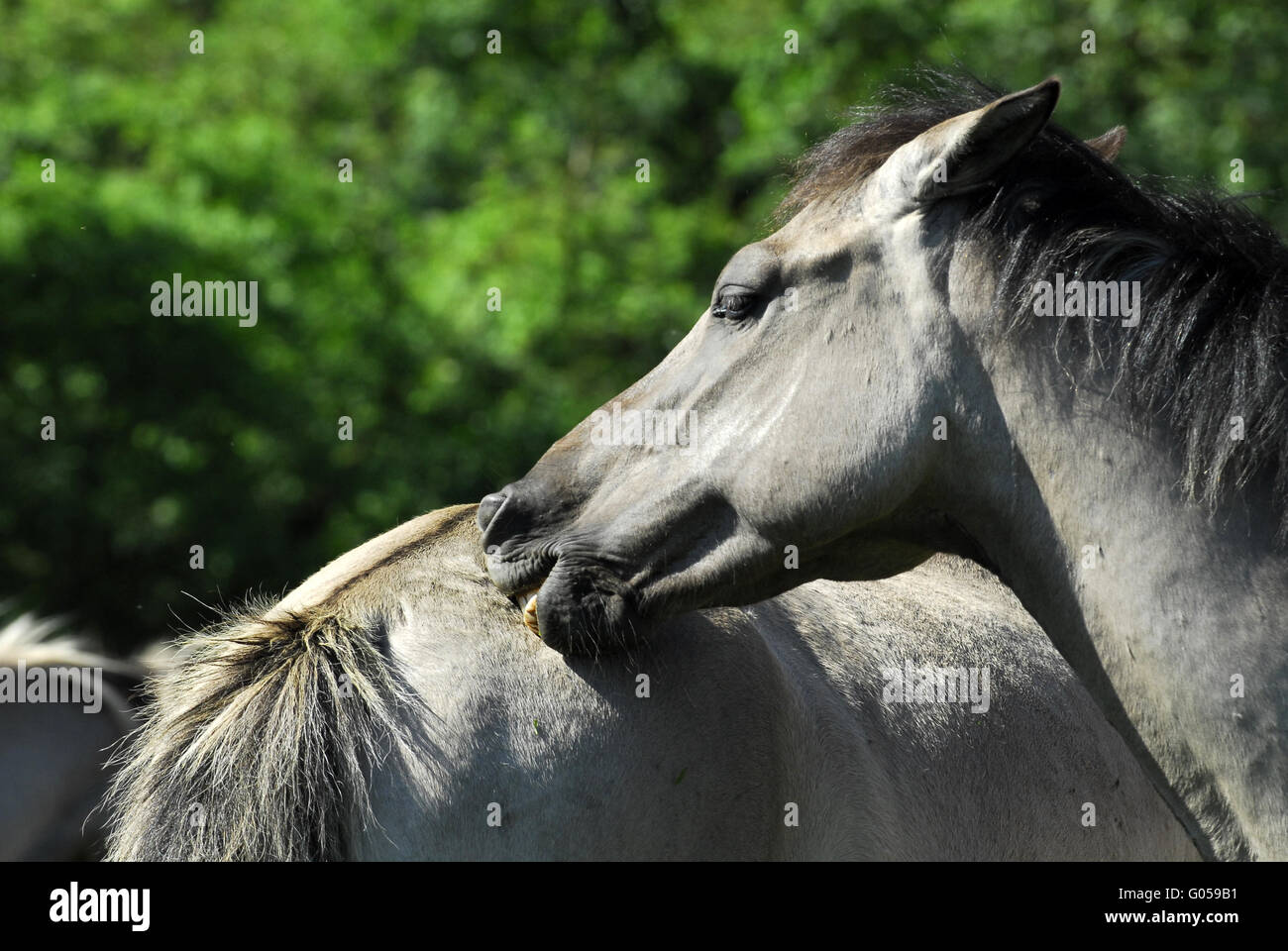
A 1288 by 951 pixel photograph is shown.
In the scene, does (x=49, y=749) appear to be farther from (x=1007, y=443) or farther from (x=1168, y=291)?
(x=1168, y=291)

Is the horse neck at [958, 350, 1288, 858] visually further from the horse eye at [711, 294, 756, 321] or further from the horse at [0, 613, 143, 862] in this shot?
the horse at [0, 613, 143, 862]

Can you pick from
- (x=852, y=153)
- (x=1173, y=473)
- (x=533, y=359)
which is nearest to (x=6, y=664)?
(x=852, y=153)

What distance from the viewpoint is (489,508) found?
2918mm

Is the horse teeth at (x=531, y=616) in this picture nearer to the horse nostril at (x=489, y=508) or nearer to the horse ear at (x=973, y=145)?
the horse nostril at (x=489, y=508)

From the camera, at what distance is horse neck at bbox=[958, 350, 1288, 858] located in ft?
8.20

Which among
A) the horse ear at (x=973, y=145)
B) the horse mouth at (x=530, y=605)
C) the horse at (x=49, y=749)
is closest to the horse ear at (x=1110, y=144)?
the horse ear at (x=973, y=145)

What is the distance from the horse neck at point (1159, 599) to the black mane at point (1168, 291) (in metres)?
0.08

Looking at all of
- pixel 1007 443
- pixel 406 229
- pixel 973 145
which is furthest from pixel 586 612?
pixel 406 229

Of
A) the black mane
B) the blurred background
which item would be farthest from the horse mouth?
the blurred background

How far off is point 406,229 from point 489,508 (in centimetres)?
1435

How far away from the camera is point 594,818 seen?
2637 millimetres
